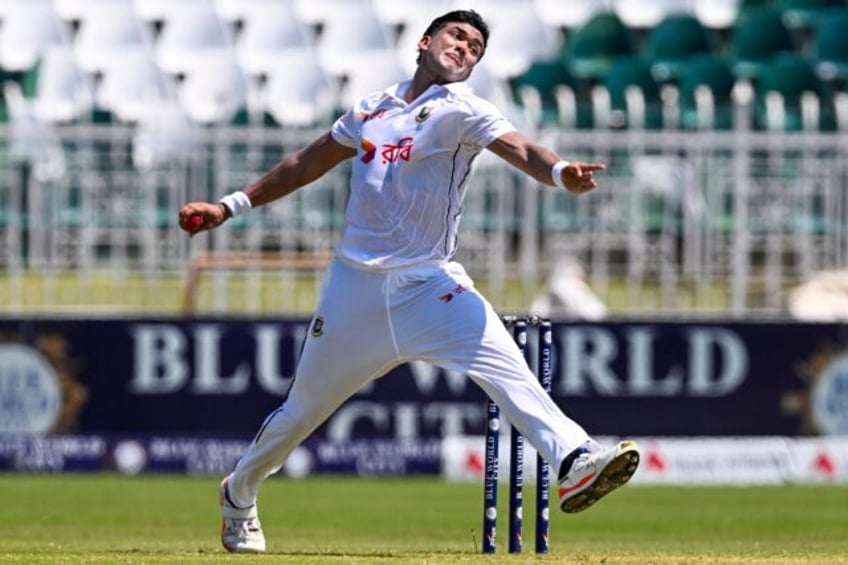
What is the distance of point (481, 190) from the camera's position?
15.1 m

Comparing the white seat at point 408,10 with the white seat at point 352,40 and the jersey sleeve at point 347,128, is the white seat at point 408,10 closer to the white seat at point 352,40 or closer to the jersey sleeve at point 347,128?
the white seat at point 352,40

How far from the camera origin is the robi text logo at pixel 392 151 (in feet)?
22.0

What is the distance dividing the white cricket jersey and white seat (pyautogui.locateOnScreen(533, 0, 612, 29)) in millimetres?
12903

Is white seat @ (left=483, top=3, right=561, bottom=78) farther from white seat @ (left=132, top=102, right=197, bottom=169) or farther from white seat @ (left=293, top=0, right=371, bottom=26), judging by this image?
white seat @ (left=132, top=102, right=197, bottom=169)

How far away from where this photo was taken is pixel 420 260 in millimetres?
→ 6754

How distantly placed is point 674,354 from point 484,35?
8.45 meters

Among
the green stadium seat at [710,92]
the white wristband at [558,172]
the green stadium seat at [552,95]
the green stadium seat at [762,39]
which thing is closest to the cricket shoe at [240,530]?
the white wristband at [558,172]

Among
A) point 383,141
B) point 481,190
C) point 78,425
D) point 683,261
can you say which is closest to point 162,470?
point 78,425

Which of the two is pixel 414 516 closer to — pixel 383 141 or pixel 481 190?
pixel 481 190

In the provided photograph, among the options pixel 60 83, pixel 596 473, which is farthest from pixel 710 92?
pixel 596 473

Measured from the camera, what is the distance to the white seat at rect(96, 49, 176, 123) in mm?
18047

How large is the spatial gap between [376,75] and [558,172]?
12.6 meters

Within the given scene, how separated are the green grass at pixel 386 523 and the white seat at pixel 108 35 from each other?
5.23 m

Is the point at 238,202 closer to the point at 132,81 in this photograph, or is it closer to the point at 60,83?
the point at 132,81
